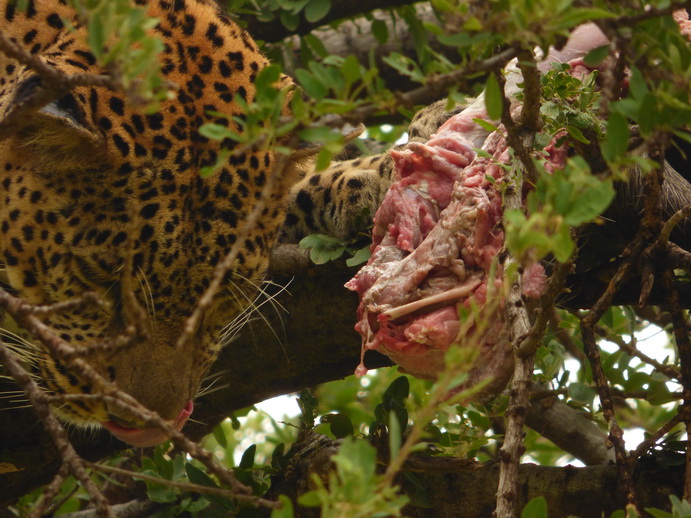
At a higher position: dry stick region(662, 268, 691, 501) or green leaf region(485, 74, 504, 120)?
green leaf region(485, 74, 504, 120)

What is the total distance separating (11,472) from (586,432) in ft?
8.22

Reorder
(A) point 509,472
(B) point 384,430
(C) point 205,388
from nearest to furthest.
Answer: (A) point 509,472 → (B) point 384,430 → (C) point 205,388

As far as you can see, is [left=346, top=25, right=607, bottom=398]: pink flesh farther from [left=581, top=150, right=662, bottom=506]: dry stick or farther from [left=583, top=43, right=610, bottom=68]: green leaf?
[left=583, top=43, right=610, bottom=68]: green leaf

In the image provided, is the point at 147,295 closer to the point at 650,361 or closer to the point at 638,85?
the point at 650,361

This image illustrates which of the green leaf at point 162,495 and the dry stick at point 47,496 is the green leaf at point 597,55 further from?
the green leaf at point 162,495

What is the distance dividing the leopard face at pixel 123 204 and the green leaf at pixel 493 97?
161 centimetres

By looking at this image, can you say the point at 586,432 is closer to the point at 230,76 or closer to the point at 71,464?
the point at 230,76

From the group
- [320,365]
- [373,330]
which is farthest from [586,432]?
[373,330]

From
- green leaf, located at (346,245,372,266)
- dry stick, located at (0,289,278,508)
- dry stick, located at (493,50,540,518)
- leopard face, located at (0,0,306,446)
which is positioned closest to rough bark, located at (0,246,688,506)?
green leaf, located at (346,245,372,266)

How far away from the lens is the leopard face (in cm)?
337

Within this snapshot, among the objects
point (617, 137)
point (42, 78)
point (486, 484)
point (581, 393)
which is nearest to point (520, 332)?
point (617, 137)

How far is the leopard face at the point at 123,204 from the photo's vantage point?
3.37m

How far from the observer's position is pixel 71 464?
1941 mm

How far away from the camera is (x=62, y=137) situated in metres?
3.23
